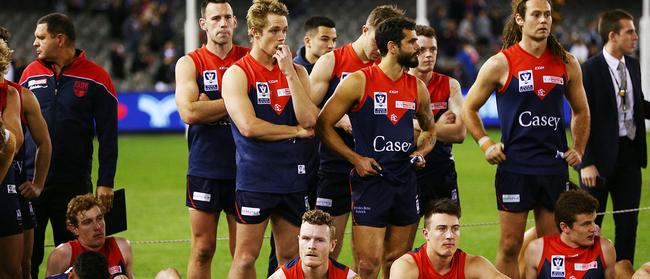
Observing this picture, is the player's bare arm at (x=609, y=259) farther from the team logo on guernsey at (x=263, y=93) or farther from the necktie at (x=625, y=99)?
the team logo on guernsey at (x=263, y=93)

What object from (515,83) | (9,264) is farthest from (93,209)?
(515,83)

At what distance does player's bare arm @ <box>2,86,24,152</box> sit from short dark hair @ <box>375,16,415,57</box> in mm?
2441

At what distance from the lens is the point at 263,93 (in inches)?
295

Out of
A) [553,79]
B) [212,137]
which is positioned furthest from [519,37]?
[212,137]

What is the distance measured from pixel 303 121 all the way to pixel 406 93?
0.75m

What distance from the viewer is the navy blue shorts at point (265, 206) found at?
7.45m

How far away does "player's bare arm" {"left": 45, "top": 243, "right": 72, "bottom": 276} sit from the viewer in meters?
7.72

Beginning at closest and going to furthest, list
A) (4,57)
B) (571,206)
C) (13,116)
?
(4,57)
(13,116)
(571,206)

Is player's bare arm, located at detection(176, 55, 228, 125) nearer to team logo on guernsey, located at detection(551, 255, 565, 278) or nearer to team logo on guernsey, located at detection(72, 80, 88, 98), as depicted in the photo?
team logo on guernsey, located at detection(72, 80, 88, 98)

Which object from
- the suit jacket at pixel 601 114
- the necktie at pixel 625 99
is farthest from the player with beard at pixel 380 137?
the necktie at pixel 625 99

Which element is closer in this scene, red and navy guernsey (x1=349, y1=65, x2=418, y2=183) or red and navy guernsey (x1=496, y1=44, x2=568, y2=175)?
red and navy guernsey (x1=349, y1=65, x2=418, y2=183)

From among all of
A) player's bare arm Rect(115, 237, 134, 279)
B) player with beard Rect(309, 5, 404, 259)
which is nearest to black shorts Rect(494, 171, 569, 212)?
player with beard Rect(309, 5, 404, 259)

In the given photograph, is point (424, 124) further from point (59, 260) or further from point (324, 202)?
point (59, 260)

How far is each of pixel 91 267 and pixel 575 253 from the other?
3.43 m
